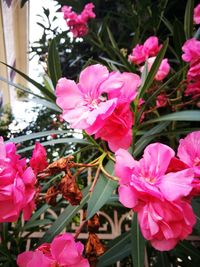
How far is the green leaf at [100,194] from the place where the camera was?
1.50ft

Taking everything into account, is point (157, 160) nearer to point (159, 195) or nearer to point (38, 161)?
point (159, 195)

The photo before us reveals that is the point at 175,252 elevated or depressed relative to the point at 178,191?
depressed

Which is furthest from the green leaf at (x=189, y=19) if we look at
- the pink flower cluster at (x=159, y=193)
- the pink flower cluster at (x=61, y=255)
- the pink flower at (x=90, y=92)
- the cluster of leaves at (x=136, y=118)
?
the pink flower cluster at (x=61, y=255)

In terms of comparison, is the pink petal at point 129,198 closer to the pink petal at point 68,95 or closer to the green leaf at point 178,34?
the pink petal at point 68,95

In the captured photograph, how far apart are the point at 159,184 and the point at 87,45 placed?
1816 millimetres

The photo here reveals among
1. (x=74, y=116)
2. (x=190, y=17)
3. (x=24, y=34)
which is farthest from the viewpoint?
(x=24, y=34)

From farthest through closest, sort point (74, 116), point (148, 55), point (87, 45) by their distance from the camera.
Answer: point (87, 45), point (148, 55), point (74, 116)

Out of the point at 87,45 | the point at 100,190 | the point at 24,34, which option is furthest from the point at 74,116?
the point at 24,34

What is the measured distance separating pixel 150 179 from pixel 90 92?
18 cm

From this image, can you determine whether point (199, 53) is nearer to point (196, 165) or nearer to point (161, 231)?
point (196, 165)

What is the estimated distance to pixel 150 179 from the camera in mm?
365

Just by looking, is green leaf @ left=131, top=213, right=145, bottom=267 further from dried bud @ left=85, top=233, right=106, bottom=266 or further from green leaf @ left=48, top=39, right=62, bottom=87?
green leaf @ left=48, top=39, right=62, bottom=87

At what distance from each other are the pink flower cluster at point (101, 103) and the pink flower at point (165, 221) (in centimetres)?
13

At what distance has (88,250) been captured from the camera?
43cm
